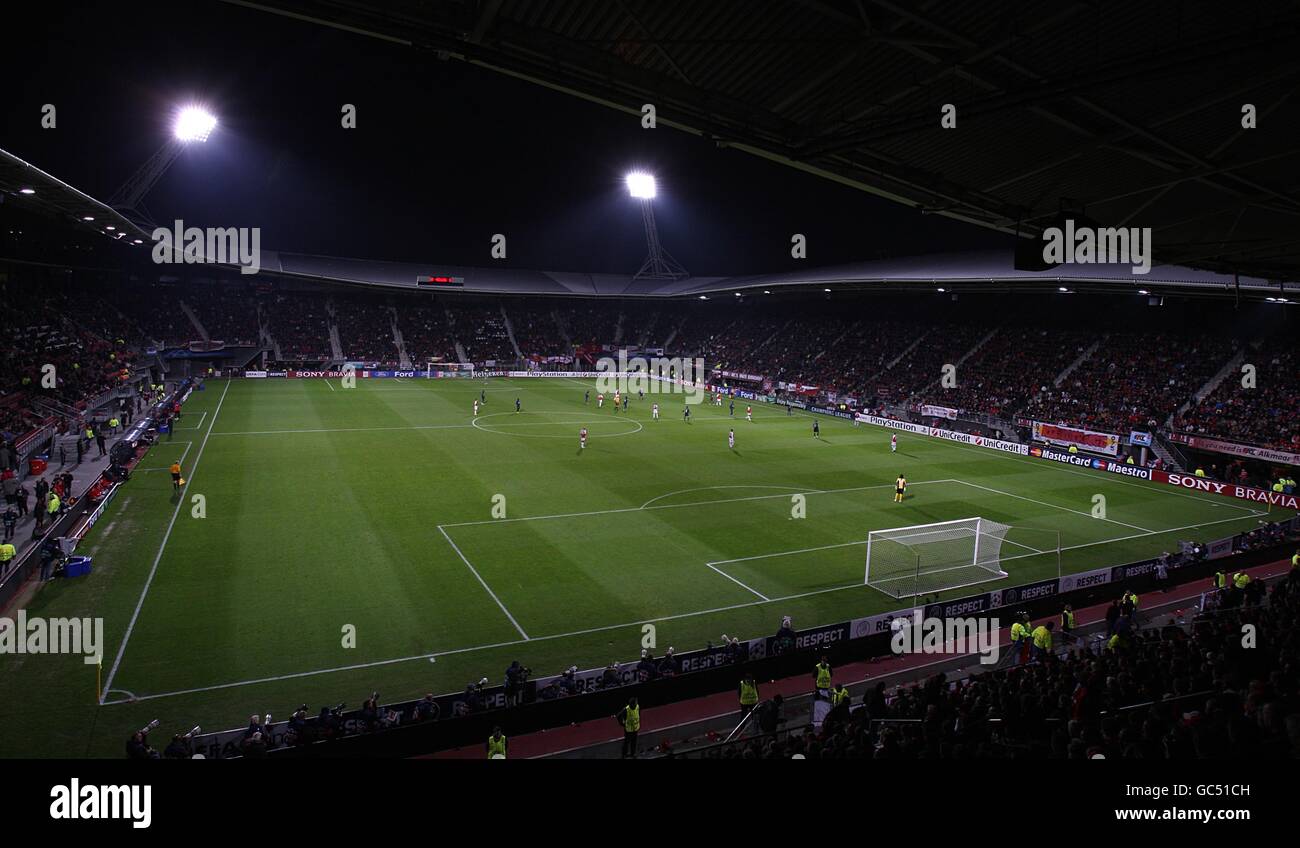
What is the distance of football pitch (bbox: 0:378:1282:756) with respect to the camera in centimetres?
1584

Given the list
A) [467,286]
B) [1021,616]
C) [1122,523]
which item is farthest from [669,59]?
[467,286]

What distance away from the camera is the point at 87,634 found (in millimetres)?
17078

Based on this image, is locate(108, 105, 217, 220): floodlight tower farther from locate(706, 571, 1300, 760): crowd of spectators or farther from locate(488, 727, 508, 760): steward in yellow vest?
locate(706, 571, 1300, 760): crowd of spectators

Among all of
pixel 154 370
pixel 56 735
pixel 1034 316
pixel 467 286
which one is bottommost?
pixel 56 735

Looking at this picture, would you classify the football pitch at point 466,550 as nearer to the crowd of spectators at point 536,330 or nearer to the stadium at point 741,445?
the stadium at point 741,445

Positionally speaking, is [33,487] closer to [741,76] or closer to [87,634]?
[87,634]

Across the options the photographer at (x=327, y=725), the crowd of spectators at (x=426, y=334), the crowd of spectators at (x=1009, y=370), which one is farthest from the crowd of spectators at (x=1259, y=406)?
the crowd of spectators at (x=426, y=334)

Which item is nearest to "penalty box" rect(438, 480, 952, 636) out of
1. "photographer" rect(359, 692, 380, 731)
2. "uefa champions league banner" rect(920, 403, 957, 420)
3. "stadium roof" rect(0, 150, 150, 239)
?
"photographer" rect(359, 692, 380, 731)

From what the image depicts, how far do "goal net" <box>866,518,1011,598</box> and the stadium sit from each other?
184 mm

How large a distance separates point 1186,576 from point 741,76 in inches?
847

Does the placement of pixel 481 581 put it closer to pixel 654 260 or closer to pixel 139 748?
pixel 139 748

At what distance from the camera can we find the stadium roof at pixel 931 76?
8.90 meters
